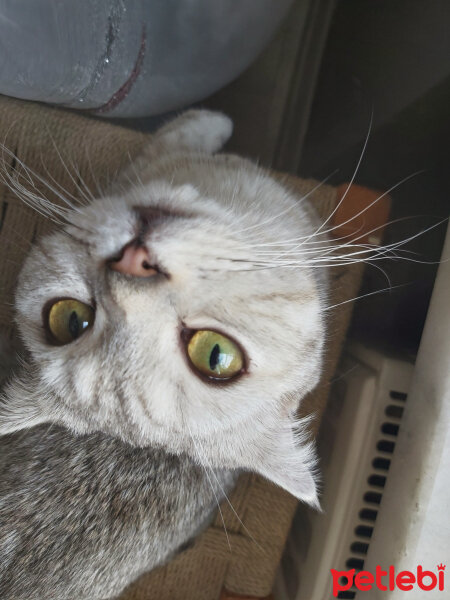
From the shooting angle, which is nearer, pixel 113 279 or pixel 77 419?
pixel 113 279

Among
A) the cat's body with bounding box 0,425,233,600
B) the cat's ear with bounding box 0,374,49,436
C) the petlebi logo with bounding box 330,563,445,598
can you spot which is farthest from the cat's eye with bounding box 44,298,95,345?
the petlebi logo with bounding box 330,563,445,598

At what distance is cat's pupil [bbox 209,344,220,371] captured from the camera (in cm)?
94

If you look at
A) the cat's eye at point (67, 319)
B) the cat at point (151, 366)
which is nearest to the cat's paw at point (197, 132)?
the cat at point (151, 366)

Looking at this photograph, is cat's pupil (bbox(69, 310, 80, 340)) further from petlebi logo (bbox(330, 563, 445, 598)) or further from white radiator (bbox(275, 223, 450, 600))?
petlebi logo (bbox(330, 563, 445, 598))

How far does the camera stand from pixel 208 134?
1457mm

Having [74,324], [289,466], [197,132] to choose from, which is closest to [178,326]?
[74,324]

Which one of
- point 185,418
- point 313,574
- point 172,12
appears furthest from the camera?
point 313,574

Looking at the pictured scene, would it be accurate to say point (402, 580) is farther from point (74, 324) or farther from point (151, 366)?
point (74, 324)

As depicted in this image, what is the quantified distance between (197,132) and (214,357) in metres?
0.75

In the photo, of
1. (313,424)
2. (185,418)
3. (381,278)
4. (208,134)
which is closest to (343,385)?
(313,424)

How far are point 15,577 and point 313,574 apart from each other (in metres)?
0.77

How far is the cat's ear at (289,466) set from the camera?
109 centimetres

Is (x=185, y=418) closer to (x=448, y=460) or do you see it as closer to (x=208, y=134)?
(x=448, y=460)

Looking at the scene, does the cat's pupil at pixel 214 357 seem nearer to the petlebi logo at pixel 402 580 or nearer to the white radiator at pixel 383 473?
the white radiator at pixel 383 473
